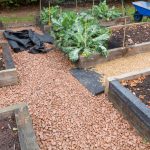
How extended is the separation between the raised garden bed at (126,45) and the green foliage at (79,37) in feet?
0.54

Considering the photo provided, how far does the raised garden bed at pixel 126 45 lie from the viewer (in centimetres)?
634

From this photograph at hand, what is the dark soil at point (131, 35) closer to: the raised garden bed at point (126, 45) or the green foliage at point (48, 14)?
the raised garden bed at point (126, 45)

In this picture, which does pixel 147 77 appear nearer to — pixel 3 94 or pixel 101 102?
pixel 101 102

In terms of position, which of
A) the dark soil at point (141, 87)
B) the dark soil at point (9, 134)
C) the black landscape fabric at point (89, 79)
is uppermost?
the dark soil at point (141, 87)

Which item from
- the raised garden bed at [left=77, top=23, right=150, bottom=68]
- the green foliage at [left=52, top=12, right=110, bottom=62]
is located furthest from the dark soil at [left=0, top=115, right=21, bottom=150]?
the raised garden bed at [left=77, top=23, right=150, bottom=68]

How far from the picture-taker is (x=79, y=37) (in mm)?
6453

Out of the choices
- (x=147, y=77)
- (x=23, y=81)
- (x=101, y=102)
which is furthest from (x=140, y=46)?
(x=23, y=81)

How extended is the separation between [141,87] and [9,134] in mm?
2280

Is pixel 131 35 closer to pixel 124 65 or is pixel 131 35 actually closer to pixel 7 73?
pixel 124 65

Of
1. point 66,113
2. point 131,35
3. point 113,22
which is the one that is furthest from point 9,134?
point 113,22

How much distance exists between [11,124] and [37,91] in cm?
154

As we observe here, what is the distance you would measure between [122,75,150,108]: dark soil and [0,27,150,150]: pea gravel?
0.43m

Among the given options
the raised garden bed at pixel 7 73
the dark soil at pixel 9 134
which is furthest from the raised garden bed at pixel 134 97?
the raised garden bed at pixel 7 73

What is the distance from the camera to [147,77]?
5207mm
